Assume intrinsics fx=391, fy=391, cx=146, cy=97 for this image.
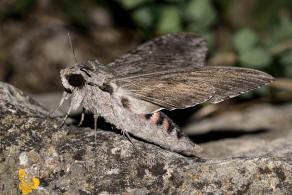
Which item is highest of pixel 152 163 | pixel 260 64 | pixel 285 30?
pixel 285 30

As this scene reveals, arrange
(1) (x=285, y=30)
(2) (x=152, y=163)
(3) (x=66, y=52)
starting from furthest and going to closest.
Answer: (3) (x=66, y=52) < (1) (x=285, y=30) < (2) (x=152, y=163)

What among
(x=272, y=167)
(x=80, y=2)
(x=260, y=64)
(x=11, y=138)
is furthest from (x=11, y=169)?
(x=80, y=2)

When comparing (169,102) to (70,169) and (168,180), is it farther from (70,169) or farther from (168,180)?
(70,169)

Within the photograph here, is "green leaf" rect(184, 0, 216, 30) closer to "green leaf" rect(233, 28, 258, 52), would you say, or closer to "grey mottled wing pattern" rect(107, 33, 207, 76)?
"green leaf" rect(233, 28, 258, 52)

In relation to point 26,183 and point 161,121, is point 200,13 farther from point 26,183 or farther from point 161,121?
point 26,183

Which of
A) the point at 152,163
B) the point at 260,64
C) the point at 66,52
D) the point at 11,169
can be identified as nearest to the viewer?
the point at 11,169

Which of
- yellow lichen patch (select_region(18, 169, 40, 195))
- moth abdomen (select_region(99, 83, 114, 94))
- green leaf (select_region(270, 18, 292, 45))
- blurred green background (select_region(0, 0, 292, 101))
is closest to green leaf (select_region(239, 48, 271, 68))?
blurred green background (select_region(0, 0, 292, 101))
